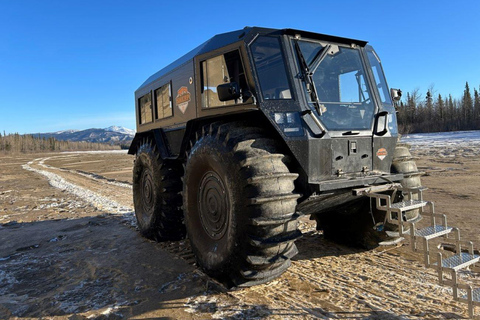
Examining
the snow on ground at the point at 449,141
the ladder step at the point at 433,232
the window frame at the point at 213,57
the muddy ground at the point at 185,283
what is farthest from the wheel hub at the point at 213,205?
the snow on ground at the point at 449,141

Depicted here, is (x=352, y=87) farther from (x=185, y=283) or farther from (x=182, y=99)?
(x=185, y=283)

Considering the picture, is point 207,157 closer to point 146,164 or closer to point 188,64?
point 188,64

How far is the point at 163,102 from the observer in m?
5.71

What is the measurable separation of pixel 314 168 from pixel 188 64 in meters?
2.40

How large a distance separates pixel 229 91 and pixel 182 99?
1628mm

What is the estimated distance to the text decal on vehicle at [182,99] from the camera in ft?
15.4

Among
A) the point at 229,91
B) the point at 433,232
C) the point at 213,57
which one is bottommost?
the point at 433,232

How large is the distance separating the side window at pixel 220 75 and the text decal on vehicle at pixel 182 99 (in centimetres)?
49

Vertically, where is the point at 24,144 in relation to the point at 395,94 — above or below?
above

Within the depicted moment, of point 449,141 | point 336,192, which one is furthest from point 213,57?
point 449,141

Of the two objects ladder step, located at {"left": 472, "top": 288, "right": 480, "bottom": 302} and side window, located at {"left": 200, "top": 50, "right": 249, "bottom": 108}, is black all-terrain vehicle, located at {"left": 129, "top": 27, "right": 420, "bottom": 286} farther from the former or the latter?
ladder step, located at {"left": 472, "top": 288, "right": 480, "bottom": 302}

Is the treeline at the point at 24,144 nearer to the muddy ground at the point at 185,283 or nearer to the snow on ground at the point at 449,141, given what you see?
the snow on ground at the point at 449,141

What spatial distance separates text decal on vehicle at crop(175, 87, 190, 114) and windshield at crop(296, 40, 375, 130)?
1.76 meters

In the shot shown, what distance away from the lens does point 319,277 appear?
3.90 metres
